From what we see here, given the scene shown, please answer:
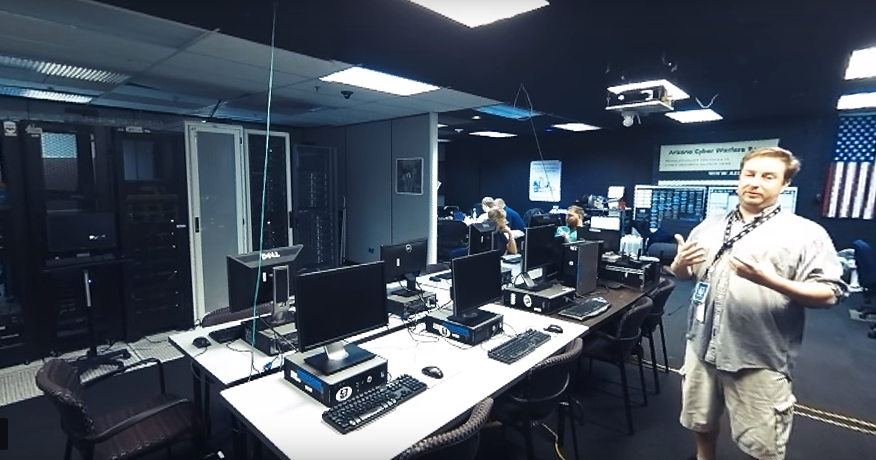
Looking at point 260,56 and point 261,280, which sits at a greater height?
point 260,56

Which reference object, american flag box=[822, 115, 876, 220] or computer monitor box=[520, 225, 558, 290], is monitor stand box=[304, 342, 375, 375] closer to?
computer monitor box=[520, 225, 558, 290]

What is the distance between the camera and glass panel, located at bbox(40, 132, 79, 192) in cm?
354

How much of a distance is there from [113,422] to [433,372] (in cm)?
158

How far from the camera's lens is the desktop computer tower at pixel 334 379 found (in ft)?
5.38

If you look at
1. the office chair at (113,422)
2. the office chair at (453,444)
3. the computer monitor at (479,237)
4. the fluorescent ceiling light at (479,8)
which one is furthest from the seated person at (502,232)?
the office chair at (113,422)

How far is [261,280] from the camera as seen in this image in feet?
7.58

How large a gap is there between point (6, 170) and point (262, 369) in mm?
3208

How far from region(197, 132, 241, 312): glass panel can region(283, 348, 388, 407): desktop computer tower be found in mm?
3401

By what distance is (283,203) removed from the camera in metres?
5.52

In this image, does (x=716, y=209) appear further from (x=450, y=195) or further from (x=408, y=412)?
(x=408, y=412)

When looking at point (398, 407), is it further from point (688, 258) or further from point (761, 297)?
point (761, 297)

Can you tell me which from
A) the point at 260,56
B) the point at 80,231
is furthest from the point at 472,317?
the point at 80,231

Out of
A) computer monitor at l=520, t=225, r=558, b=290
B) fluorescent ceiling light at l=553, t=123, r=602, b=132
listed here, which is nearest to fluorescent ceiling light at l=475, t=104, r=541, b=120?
fluorescent ceiling light at l=553, t=123, r=602, b=132

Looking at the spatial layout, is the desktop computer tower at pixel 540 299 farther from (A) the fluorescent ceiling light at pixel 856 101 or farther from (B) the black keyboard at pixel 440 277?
(A) the fluorescent ceiling light at pixel 856 101
